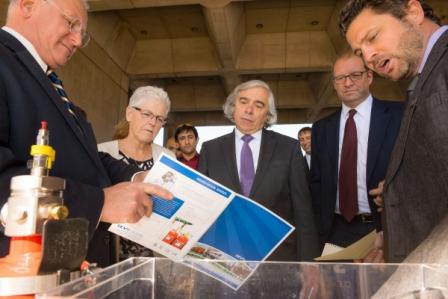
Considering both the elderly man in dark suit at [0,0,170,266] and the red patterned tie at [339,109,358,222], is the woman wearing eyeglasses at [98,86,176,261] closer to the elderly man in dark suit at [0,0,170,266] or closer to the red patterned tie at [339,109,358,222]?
the elderly man in dark suit at [0,0,170,266]

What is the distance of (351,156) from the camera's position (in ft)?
7.14

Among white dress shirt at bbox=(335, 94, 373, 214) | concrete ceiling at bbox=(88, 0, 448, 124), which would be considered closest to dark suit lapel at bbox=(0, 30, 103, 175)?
white dress shirt at bbox=(335, 94, 373, 214)

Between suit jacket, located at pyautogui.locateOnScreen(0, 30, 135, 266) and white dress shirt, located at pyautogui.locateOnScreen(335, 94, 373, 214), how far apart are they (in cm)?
146

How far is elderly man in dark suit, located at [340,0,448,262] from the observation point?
1081mm

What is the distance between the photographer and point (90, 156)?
1.13 m

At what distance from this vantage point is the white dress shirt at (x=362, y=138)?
2.10 meters

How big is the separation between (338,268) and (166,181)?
499mm

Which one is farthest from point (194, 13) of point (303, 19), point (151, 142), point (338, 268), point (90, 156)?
point (338, 268)

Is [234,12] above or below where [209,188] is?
above

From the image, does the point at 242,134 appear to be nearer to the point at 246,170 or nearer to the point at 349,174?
the point at 246,170

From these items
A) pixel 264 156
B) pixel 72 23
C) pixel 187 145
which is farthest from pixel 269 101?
pixel 187 145

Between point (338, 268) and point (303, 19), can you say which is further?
point (303, 19)

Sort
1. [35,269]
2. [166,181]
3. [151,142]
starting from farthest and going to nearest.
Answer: [151,142], [166,181], [35,269]

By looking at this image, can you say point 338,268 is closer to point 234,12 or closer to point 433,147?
point 433,147
